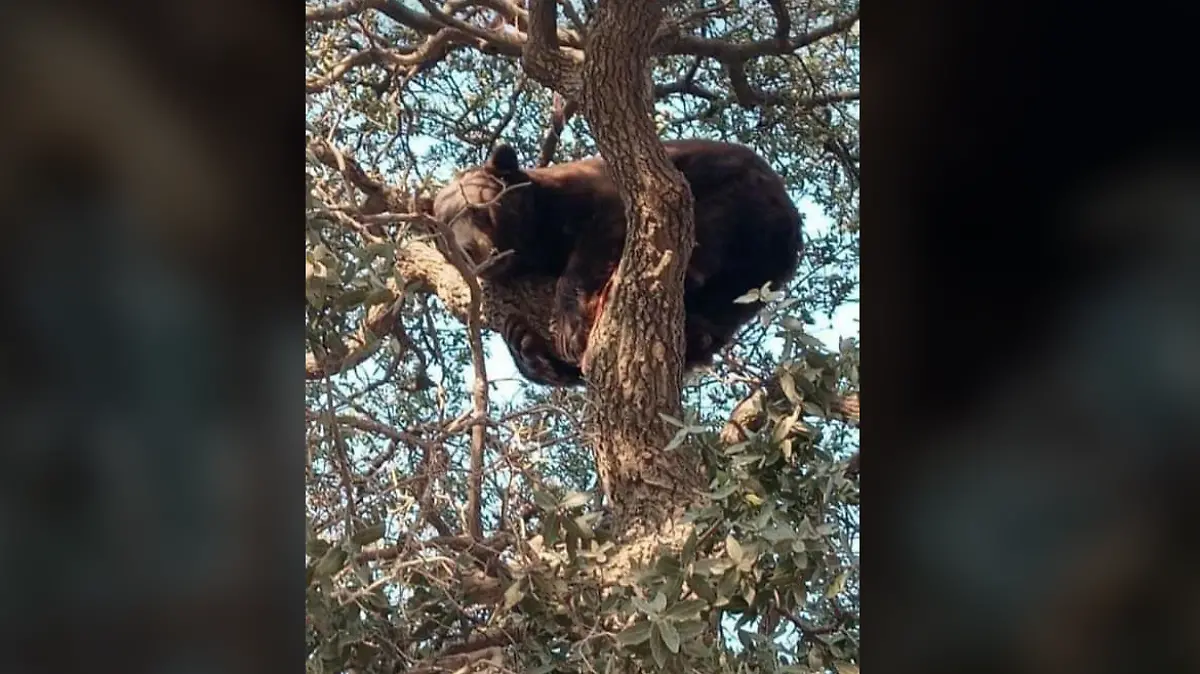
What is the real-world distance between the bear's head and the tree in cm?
2

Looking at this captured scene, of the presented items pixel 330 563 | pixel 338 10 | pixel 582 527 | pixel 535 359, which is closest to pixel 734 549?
pixel 582 527

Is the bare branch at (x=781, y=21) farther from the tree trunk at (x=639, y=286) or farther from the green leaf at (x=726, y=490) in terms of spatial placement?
the green leaf at (x=726, y=490)

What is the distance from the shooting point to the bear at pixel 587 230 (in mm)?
1145

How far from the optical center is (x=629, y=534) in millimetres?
1149

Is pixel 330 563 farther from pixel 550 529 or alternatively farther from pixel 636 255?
pixel 636 255

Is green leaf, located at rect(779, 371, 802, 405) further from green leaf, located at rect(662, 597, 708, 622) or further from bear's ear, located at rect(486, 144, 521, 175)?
bear's ear, located at rect(486, 144, 521, 175)

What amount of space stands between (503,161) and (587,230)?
126 millimetres

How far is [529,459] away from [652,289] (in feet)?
0.79

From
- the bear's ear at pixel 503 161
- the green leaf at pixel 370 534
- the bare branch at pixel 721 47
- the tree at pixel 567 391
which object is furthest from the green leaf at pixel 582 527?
the bare branch at pixel 721 47

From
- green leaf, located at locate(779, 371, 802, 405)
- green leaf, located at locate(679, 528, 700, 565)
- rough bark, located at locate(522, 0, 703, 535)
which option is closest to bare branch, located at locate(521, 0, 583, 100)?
rough bark, located at locate(522, 0, 703, 535)
